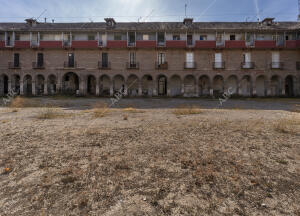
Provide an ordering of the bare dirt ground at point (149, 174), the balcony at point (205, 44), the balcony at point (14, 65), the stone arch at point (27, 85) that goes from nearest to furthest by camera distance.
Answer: the bare dirt ground at point (149, 174)
the balcony at point (205, 44)
the balcony at point (14, 65)
the stone arch at point (27, 85)

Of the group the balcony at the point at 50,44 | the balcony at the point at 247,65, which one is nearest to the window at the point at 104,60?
the balcony at the point at 50,44

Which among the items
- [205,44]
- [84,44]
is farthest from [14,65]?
[205,44]

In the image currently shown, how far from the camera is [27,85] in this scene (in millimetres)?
25297

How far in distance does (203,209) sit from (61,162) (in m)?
2.67

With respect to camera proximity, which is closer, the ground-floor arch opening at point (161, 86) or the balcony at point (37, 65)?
the balcony at point (37, 65)

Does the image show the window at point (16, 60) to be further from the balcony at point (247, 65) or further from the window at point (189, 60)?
the balcony at point (247, 65)

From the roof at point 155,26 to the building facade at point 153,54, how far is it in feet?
0.51

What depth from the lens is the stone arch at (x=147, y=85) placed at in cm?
2503

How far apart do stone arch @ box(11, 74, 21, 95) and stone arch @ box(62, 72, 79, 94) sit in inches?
298

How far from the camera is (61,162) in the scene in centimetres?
295

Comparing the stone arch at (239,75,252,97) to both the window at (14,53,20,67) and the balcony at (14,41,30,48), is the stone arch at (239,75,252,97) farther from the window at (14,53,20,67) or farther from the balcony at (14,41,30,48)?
the window at (14,53,20,67)

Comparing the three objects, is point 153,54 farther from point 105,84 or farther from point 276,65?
point 276,65

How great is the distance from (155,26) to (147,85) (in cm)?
964

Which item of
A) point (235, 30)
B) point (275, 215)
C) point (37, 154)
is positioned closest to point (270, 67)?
point (235, 30)
